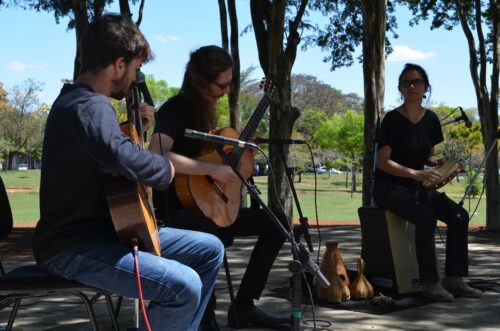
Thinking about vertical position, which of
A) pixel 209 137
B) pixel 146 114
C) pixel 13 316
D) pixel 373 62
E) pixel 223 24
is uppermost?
pixel 223 24

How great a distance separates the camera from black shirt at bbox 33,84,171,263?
8.33ft

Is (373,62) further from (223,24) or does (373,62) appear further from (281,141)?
(281,141)

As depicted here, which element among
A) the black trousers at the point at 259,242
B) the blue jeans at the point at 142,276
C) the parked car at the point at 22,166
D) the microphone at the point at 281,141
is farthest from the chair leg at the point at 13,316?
the parked car at the point at 22,166

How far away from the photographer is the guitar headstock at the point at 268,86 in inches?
163

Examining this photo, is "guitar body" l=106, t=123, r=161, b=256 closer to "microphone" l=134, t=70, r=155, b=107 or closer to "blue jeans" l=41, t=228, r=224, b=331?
"blue jeans" l=41, t=228, r=224, b=331

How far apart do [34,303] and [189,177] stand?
1968 mm

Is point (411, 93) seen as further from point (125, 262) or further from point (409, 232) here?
point (125, 262)

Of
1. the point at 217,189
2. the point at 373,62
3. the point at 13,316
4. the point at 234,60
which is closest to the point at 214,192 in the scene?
the point at 217,189

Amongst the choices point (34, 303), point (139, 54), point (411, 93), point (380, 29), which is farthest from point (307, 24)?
point (139, 54)

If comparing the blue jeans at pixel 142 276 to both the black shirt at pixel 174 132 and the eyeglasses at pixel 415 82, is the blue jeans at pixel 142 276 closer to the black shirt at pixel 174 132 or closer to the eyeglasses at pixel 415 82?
the black shirt at pixel 174 132

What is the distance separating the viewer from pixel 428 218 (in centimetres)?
528

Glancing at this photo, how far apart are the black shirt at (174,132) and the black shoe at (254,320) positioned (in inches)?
32.2

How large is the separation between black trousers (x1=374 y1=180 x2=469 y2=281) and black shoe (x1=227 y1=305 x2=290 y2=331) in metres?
1.53

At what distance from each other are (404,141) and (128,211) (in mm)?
3352
